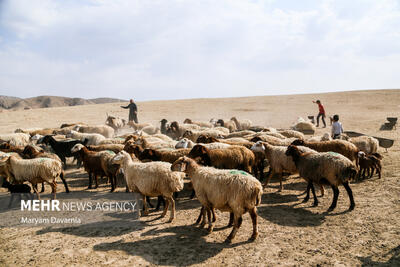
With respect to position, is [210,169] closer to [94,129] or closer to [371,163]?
[371,163]

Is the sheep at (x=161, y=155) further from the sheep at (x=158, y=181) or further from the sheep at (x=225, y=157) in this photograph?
the sheep at (x=158, y=181)

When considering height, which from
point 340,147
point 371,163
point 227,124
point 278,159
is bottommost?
point 371,163

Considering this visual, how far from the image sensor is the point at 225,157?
8.59 meters

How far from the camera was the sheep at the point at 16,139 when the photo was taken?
45.3 ft

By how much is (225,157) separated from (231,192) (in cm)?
338

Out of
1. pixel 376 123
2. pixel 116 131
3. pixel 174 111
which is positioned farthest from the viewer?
pixel 174 111

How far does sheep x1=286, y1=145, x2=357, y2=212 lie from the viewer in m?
6.59

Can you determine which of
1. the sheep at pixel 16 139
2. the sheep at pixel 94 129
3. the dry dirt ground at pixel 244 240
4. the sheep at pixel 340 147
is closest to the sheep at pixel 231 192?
the dry dirt ground at pixel 244 240

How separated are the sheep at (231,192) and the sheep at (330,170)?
2489mm

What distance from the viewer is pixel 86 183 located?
10000 mm

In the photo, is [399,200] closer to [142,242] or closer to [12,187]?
[142,242]

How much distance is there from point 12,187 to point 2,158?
1.10 m

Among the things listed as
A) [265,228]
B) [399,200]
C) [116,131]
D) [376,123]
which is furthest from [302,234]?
[376,123]

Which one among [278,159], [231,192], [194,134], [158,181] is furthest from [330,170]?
[194,134]
